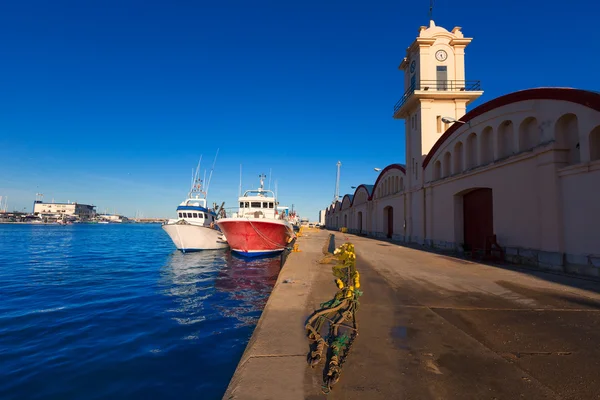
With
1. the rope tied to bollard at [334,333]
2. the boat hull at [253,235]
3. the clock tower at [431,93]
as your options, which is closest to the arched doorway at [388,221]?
the clock tower at [431,93]

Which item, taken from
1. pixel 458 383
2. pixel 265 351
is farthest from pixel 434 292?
pixel 265 351

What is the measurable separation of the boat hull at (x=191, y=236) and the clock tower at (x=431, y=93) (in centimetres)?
1731

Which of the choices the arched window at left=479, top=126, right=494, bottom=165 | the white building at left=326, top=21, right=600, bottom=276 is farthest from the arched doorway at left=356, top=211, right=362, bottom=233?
the arched window at left=479, top=126, right=494, bottom=165

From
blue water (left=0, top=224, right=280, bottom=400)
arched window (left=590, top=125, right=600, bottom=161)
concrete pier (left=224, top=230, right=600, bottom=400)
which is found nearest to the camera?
concrete pier (left=224, top=230, right=600, bottom=400)

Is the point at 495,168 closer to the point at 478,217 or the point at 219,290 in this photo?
the point at 478,217

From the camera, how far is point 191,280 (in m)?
14.3

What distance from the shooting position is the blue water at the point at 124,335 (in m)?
5.04

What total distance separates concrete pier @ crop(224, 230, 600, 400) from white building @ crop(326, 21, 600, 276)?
3.31 metres

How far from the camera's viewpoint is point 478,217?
1574 centimetres

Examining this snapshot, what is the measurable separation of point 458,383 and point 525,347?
1673mm

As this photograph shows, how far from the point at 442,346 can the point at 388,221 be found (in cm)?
2848

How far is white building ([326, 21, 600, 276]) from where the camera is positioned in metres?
9.73

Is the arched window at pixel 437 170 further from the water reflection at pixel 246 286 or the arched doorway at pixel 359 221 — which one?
the arched doorway at pixel 359 221

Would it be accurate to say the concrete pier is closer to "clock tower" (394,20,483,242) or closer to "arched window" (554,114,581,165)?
"arched window" (554,114,581,165)
